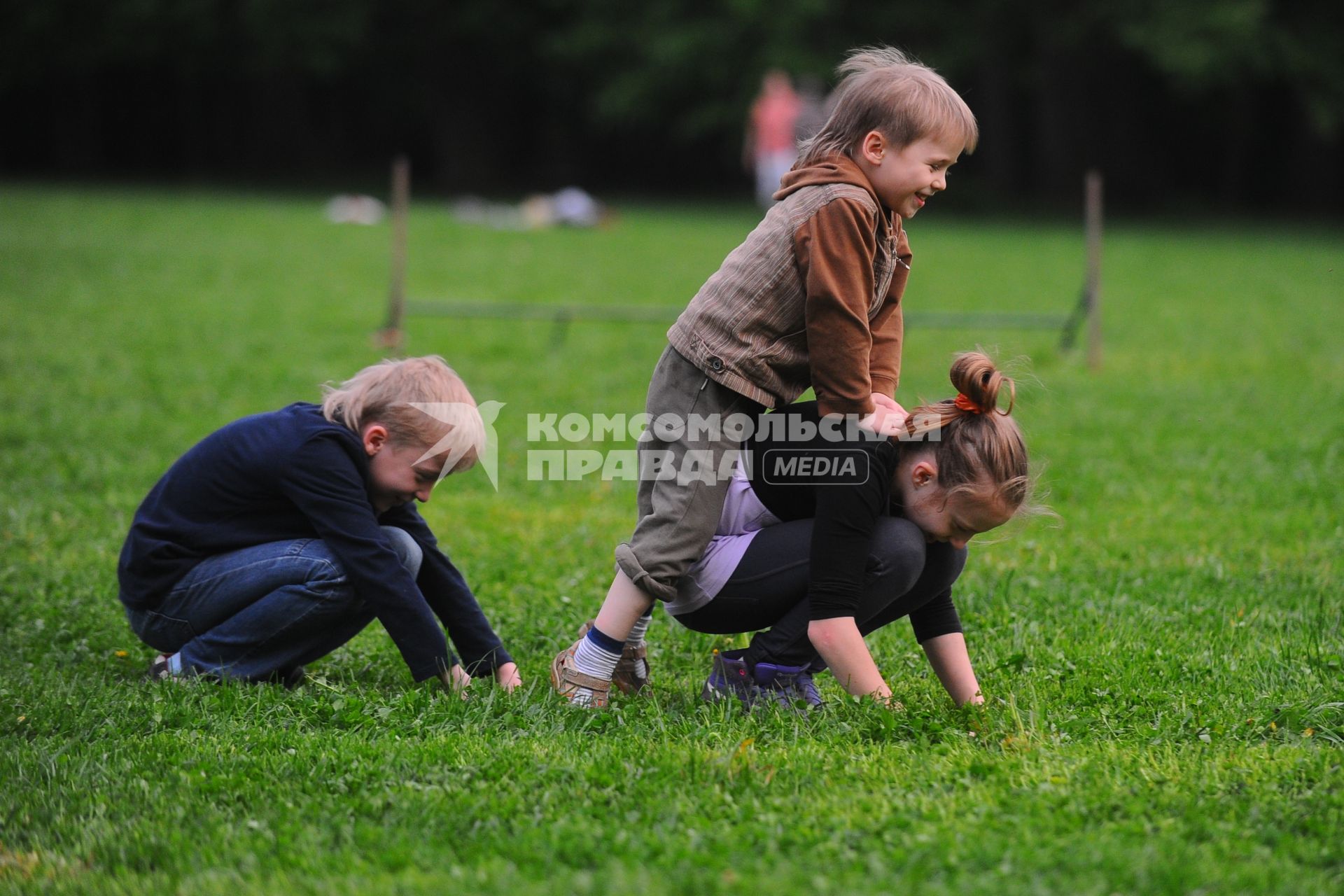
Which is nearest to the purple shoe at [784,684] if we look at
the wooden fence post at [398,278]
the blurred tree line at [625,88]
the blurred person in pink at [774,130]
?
the wooden fence post at [398,278]

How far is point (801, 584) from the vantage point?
3.23 metres

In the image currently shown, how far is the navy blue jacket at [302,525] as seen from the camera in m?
3.30

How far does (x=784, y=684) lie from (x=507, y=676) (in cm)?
75

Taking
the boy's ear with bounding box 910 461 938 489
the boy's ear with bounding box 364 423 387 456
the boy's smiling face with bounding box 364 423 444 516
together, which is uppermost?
the boy's ear with bounding box 910 461 938 489

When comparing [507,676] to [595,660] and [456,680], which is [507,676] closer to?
[456,680]

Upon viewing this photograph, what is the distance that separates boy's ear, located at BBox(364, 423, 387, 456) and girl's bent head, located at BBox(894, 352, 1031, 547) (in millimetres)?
1283

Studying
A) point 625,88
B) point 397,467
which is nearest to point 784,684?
point 397,467

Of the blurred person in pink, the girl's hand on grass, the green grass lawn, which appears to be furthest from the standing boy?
the blurred person in pink

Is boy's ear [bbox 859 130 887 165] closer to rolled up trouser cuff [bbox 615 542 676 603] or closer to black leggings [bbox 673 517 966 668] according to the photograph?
black leggings [bbox 673 517 966 668]

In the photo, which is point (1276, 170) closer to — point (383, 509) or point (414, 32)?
point (414, 32)

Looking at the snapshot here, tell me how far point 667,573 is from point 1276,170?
106 feet

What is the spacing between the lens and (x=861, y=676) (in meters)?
3.14

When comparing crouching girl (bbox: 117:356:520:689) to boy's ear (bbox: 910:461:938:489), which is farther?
crouching girl (bbox: 117:356:520:689)

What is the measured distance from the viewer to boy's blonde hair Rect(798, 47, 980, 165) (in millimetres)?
3033
